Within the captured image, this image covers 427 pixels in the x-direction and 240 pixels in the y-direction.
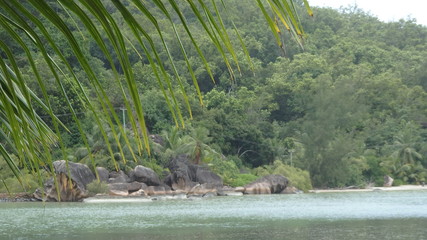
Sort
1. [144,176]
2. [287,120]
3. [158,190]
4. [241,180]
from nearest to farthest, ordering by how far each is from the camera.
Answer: [144,176] < [158,190] < [241,180] < [287,120]

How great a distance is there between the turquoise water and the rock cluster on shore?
3326 millimetres

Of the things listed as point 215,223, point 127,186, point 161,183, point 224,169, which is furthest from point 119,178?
point 215,223

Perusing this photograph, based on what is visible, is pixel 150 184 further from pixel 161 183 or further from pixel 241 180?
pixel 241 180

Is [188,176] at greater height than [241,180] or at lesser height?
greater

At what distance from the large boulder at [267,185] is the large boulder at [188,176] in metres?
1.59

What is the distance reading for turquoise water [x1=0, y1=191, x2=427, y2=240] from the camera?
37.5ft

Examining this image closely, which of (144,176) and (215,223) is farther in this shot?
(144,176)

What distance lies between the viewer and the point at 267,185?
27.7 metres

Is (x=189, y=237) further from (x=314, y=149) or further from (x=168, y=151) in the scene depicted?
(x=314, y=149)

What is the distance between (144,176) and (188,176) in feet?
7.74

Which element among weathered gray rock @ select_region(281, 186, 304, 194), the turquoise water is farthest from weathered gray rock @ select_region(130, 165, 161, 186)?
weathered gray rock @ select_region(281, 186, 304, 194)

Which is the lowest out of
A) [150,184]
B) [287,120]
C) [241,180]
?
[150,184]

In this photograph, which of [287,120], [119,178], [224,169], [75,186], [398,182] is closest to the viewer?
[75,186]

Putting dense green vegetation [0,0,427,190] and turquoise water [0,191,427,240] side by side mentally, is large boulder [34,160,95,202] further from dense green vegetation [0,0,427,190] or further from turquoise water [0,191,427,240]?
turquoise water [0,191,427,240]
